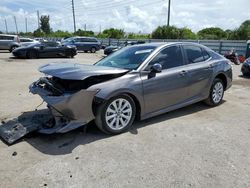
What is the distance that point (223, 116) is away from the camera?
6.06m

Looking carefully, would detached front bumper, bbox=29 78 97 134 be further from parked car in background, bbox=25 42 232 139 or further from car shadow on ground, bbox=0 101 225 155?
car shadow on ground, bbox=0 101 225 155

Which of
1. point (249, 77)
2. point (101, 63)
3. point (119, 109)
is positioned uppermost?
point (101, 63)

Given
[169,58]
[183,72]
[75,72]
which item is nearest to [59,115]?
[75,72]

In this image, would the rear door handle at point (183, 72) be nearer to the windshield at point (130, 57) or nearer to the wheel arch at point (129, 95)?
the windshield at point (130, 57)

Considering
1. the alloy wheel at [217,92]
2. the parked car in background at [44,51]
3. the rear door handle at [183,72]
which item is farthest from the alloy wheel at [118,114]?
the parked car in background at [44,51]

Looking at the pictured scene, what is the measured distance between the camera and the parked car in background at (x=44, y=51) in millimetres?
19500

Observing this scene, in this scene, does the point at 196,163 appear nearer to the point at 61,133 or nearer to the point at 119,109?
the point at 119,109

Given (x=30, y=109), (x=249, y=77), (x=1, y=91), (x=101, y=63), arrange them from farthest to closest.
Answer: (x=249, y=77) → (x=1, y=91) → (x=30, y=109) → (x=101, y=63)

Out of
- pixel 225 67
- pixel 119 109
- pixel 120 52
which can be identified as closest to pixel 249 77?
pixel 225 67

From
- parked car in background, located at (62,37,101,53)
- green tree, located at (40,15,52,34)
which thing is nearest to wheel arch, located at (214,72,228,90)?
parked car in background, located at (62,37,101,53)

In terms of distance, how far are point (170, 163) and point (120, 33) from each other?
47517 millimetres

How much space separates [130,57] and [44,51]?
52.2 feet

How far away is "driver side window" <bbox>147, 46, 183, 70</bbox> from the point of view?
17.9ft

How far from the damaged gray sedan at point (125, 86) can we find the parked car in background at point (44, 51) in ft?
49.1
